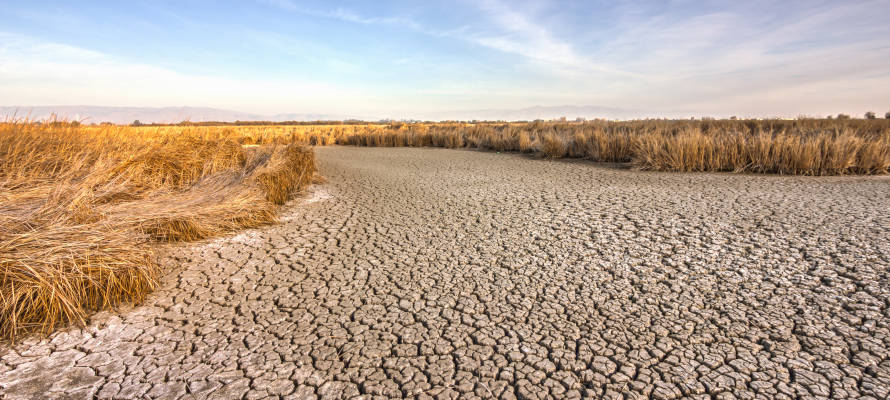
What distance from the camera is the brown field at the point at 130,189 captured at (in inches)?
99.3

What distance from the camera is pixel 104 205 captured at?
3779 millimetres

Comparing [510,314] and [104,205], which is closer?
[510,314]

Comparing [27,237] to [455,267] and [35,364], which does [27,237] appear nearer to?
[35,364]

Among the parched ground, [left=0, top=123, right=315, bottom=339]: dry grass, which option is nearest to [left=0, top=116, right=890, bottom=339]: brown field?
[left=0, top=123, right=315, bottom=339]: dry grass

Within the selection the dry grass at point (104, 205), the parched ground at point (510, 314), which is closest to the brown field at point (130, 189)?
the dry grass at point (104, 205)

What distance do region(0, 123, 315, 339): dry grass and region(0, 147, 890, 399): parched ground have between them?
8.2 inches

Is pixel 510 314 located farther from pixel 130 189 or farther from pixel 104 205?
pixel 130 189

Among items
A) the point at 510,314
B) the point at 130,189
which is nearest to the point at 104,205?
the point at 130,189

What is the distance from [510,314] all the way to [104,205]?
364cm

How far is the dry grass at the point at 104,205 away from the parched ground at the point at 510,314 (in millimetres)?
208

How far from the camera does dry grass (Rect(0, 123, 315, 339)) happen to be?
8.11ft

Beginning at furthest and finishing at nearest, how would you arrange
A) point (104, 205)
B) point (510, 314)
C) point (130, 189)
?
1. point (130, 189)
2. point (104, 205)
3. point (510, 314)

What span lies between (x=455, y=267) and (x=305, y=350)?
133 centimetres

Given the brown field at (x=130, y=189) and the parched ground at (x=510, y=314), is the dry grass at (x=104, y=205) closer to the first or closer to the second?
the brown field at (x=130, y=189)
